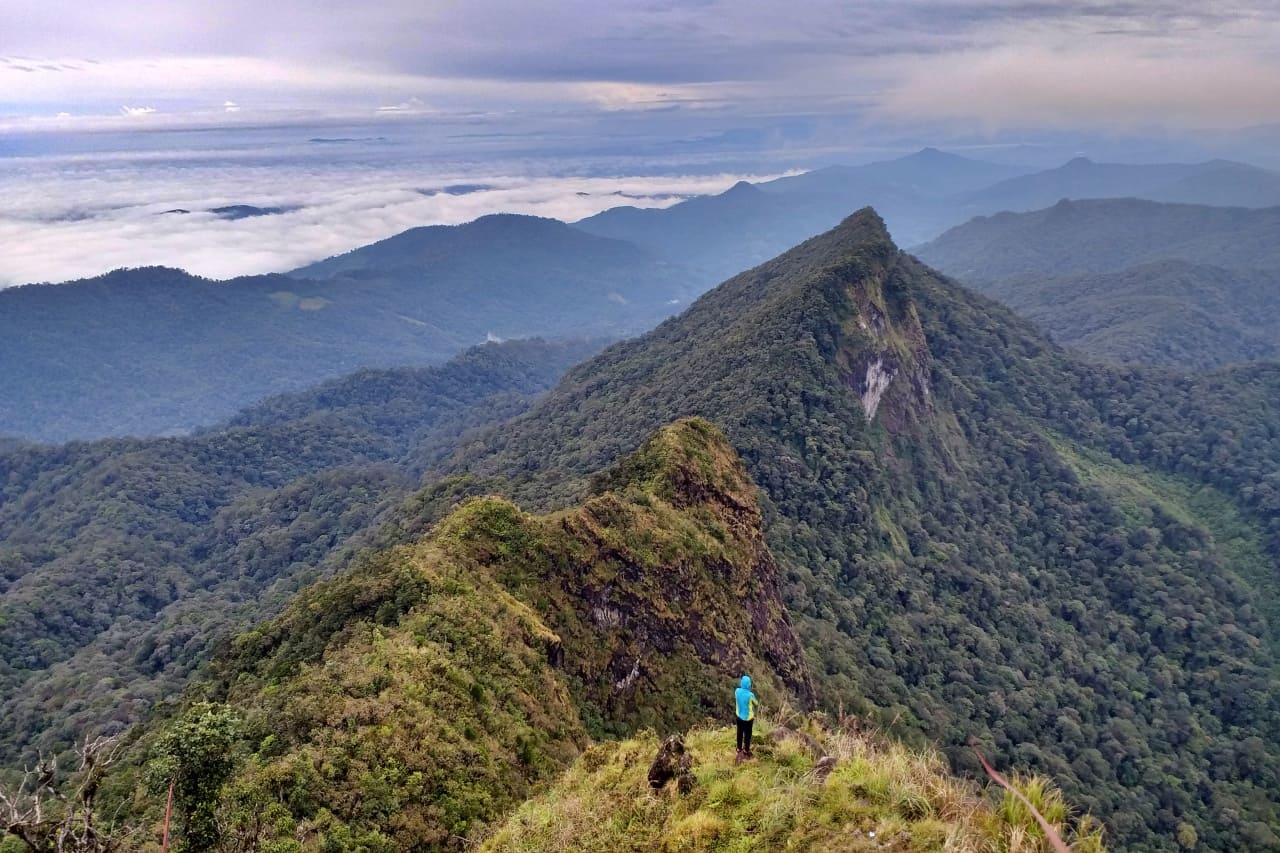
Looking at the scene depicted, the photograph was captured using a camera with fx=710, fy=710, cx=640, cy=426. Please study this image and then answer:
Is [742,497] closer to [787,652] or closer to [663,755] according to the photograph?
[787,652]

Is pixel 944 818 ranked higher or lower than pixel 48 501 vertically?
higher

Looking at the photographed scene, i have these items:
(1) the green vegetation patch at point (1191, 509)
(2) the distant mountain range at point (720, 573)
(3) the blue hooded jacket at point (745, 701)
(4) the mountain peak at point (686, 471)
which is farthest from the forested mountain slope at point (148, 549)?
(1) the green vegetation patch at point (1191, 509)

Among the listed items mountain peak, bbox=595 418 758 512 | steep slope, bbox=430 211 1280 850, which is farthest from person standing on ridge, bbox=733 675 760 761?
steep slope, bbox=430 211 1280 850

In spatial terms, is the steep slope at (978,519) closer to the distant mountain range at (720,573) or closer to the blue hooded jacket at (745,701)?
the distant mountain range at (720,573)

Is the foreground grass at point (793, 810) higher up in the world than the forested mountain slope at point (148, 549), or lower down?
higher up

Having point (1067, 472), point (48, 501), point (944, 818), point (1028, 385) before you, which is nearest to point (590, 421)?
point (1067, 472)

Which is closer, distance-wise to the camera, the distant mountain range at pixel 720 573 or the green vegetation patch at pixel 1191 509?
the distant mountain range at pixel 720 573

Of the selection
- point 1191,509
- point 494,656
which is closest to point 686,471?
point 494,656
